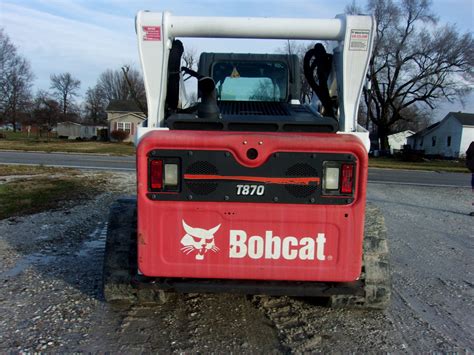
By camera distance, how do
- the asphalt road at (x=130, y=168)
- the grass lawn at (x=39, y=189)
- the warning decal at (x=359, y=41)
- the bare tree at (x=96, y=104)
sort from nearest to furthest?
the warning decal at (x=359, y=41) → the grass lawn at (x=39, y=189) → the asphalt road at (x=130, y=168) → the bare tree at (x=96, y=104)

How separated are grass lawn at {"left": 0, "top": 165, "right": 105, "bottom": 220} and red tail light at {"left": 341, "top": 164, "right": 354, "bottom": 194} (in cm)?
615

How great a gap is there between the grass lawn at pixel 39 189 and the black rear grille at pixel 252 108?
4.79 metres

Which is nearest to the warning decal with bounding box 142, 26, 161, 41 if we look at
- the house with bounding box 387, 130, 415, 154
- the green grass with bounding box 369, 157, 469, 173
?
the green grass with bounding box 369, 157, 469, 173

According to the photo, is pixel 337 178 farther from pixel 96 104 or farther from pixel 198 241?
pixel 96 104

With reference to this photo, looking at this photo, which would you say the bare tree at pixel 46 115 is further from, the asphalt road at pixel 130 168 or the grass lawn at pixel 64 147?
the asphalt road at pixel 130 168

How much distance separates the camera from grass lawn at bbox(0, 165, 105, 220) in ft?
25.7

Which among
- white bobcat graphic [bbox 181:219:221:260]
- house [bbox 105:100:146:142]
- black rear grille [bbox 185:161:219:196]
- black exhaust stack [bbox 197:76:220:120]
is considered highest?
house [bbox 105:100:146:142]

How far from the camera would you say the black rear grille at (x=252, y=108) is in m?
3.97

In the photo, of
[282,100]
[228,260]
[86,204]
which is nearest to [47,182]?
[86,204]

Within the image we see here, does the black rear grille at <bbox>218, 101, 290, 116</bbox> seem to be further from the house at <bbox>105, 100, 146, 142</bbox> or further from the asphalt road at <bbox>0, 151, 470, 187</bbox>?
the house at <bbox>105, 100, 146, 142</bbox>

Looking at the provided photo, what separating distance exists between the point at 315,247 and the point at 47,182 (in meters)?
10.2

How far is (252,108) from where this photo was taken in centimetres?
424

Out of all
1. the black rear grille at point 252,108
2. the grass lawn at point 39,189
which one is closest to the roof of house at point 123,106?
the grass lawn at point 39,189

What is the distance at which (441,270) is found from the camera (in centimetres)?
493
